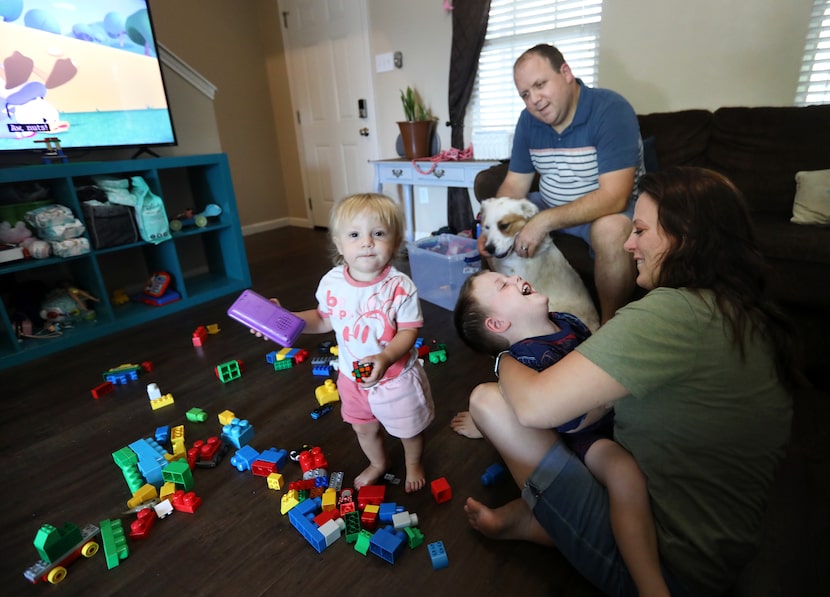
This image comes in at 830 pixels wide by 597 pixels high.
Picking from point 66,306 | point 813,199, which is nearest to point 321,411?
point 66,306

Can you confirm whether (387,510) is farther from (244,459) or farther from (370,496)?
(244,459)

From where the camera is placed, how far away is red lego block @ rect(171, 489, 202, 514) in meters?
1.30

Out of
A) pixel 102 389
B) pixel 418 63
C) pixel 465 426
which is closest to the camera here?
pixel 465 426

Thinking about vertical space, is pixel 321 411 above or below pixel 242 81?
below

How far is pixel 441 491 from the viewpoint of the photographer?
1.27 m

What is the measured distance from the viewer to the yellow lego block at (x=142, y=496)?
4.34ft

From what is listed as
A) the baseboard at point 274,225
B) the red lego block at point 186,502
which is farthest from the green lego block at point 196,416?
the baseboard at point 274,225

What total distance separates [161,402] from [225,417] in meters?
0.35

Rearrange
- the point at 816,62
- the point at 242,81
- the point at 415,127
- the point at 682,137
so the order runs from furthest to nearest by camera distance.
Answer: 1. the point at 242,81
2. the point at 415,127
3. the point at 682,137
4. the point at 816,62

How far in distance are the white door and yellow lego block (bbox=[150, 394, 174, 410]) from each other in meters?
2.96

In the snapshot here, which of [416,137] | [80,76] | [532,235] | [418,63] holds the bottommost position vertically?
[532,235]

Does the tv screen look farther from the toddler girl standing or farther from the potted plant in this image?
the toddler girl standing

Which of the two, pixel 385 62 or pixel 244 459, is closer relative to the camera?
pixel 244 459

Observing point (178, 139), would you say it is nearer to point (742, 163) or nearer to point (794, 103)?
point (742, 163)
